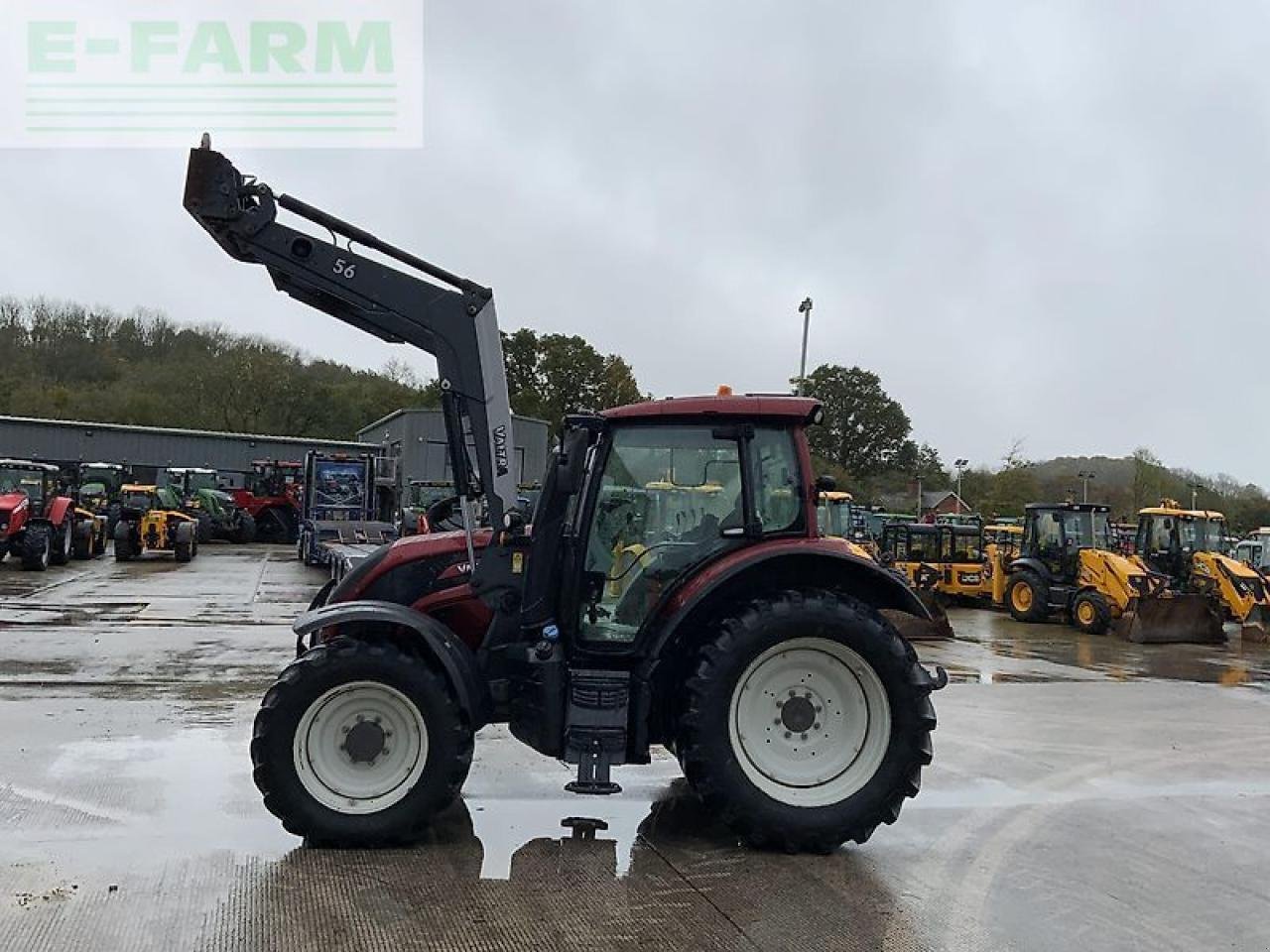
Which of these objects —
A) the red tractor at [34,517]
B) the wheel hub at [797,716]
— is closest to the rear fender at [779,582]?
the wheel hub at [797,716]

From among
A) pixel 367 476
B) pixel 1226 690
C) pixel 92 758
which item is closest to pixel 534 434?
pixel 367 476

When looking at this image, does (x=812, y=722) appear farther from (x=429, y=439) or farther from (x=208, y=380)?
(x=208, y=380)

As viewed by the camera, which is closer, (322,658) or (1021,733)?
(322,658)

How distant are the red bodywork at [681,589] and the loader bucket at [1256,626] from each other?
49.3 ft

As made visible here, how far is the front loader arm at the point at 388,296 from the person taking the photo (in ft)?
17.1

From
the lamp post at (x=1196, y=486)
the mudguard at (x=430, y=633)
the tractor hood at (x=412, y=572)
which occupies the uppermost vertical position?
the lamp post at (x=1196, y=486)

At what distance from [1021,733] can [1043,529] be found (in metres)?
12.5

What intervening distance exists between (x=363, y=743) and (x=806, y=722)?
6.79 ft

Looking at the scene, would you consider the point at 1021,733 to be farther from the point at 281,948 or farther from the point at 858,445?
the point at 858,445

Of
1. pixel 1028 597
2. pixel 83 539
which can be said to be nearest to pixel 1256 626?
pixel 1028 597

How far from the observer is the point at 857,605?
519 centimetres

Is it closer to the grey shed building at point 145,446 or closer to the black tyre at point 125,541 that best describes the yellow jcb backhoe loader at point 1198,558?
the black tyre at point 125,541

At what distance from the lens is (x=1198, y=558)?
19469 mm

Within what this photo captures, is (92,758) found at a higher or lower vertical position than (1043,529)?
lower
